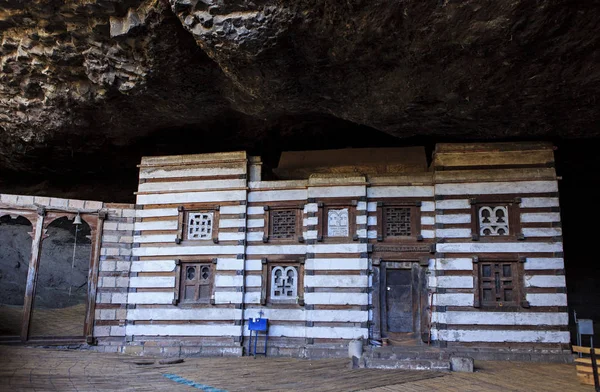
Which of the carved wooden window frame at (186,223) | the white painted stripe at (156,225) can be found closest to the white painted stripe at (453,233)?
the carved wooden window frame at (186,223)

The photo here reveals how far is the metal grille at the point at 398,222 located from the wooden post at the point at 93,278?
7.69 m

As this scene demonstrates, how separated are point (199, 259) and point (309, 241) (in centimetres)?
301

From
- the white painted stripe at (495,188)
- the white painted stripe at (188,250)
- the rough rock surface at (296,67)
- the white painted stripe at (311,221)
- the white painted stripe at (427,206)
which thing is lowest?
the white painted stripe at (188,250)

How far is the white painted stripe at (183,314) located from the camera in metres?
12.9

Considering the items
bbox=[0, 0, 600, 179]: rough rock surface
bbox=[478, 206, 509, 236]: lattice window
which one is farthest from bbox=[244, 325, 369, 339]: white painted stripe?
bbox=[0, 0, 600, 179]: rough rock surface

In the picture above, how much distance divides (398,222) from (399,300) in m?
1.96

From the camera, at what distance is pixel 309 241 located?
12.9 metres

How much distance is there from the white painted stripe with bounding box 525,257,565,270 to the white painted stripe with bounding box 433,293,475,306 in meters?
1.52

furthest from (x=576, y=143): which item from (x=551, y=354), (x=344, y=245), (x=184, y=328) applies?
(x=184, y=328)

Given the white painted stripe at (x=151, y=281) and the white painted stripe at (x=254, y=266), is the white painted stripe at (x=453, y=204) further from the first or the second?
the white painted stripe at (x=151, y=281)

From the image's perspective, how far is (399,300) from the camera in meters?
12.4

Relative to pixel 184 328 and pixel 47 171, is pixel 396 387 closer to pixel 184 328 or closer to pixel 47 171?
pixel 184 328

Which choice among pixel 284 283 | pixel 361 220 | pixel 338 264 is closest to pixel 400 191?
pixel 361 220

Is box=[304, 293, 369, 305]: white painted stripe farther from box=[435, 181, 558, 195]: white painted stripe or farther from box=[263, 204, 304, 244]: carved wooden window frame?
box=[435, 181, 558, 195]: white painted stripe
